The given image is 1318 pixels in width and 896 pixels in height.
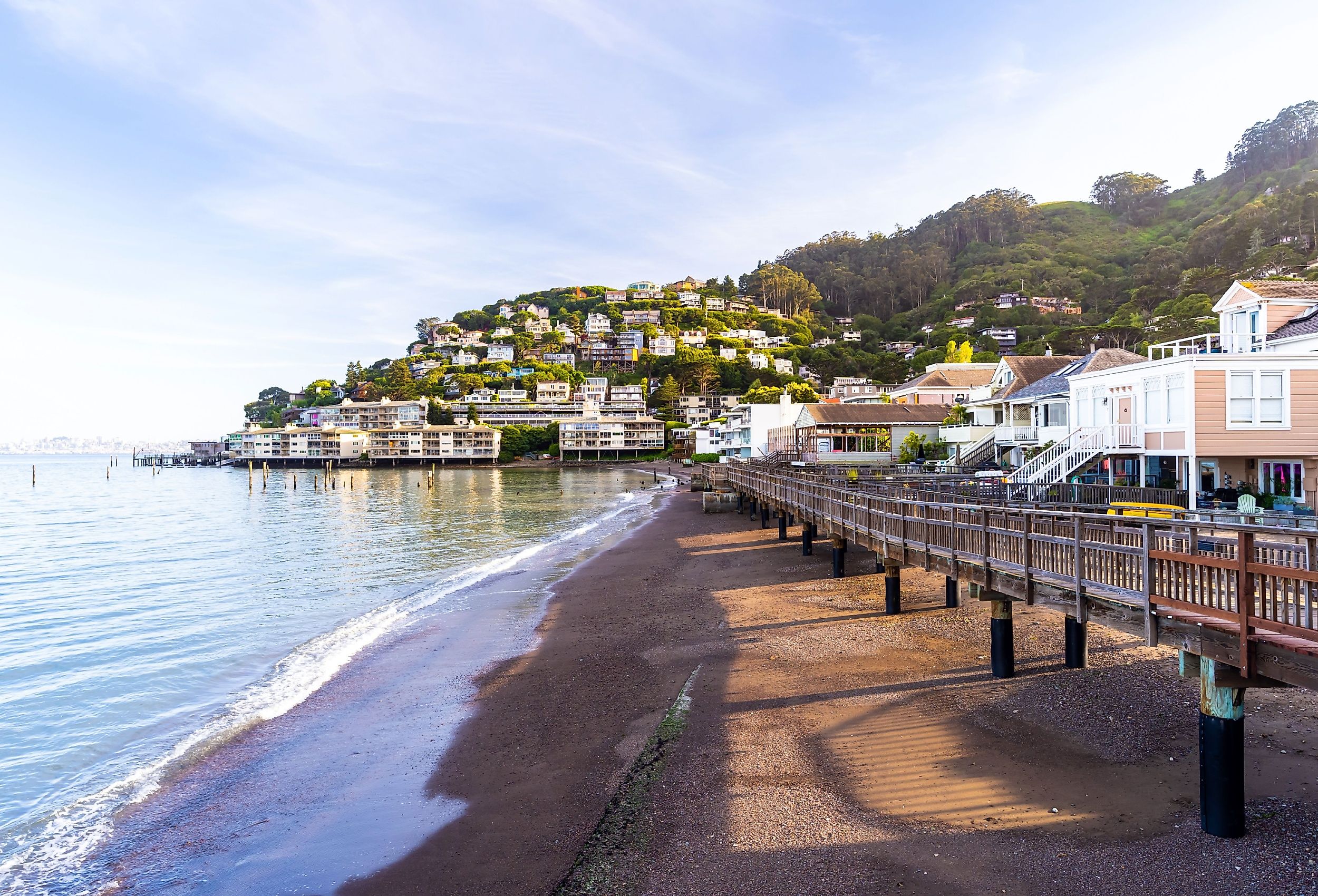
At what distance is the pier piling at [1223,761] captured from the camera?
23.4 feet

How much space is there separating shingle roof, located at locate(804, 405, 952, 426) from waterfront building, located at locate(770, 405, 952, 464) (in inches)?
1.5

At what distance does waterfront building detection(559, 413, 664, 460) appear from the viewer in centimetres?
14412

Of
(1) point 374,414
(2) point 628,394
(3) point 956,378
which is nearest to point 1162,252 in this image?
(3) point 956,378

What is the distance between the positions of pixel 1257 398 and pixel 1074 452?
233 inches

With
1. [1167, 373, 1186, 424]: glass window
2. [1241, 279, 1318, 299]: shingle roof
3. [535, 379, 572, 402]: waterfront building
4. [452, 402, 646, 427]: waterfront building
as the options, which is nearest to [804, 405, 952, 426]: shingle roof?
[1241, 279, 1318, 299]: shingle roof

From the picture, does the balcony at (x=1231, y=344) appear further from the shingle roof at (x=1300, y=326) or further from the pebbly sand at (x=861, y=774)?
the pebbly sand at (x=861, y=774)

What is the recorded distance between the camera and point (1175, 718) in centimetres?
992

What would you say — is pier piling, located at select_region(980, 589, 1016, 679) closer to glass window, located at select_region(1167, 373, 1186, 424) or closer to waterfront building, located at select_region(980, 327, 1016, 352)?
glass window, located at select_region(1167, 373, 1186, 424)

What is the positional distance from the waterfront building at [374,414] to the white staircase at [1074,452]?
158m

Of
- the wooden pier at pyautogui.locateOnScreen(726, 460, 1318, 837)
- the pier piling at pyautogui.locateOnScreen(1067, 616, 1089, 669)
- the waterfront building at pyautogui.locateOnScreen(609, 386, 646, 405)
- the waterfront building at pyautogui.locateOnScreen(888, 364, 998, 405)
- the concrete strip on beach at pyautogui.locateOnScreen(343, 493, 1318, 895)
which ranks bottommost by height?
the concrete strip on beach at pyautogui.locateOnScreen(343, 493, 1318, 895)

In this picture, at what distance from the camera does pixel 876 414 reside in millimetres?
49625

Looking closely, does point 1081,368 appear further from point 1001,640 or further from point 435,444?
point 435,444

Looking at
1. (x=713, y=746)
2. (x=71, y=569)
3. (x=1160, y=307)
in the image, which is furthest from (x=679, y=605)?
(x=1160, y=307)

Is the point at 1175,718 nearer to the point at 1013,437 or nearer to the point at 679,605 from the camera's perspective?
the point at 679,605
